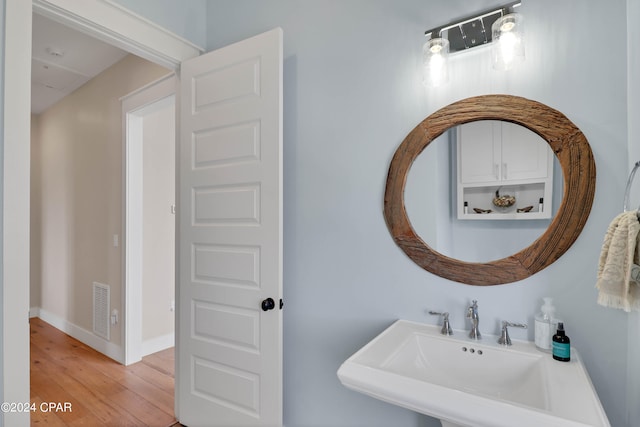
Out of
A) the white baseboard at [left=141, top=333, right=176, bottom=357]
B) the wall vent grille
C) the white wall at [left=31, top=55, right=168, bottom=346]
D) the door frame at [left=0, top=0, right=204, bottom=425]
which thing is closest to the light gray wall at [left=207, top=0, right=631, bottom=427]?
the door frame at [left=0, top=0, right=204, bottom=425]

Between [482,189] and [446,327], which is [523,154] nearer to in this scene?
[482,189]

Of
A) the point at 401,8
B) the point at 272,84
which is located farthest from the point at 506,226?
the point at 272,84

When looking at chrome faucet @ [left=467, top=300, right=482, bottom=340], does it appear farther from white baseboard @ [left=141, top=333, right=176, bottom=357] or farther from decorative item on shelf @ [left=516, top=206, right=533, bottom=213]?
white baseboard @ [left=141, top=333, right=176, bottom=357]

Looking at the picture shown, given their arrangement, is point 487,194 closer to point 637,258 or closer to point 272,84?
point 637,258

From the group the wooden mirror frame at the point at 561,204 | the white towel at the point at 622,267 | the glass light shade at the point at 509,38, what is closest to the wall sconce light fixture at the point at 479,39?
the glass light shade at the point at 509,38

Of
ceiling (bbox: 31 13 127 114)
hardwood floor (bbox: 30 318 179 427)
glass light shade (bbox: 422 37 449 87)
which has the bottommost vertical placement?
hardwood floor (bbox: 30 318 179 427)

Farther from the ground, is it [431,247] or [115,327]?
[431,247]

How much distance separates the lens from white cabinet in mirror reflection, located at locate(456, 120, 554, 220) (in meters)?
1.18

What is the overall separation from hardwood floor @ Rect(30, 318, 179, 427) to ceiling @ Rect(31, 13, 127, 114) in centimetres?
264

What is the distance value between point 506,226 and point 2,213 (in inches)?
75.1

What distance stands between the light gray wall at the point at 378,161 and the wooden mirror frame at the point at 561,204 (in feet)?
0.11

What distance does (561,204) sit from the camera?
1.14m

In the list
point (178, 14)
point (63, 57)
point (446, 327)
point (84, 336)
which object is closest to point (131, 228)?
point (84, 336)

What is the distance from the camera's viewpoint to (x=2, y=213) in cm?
125
